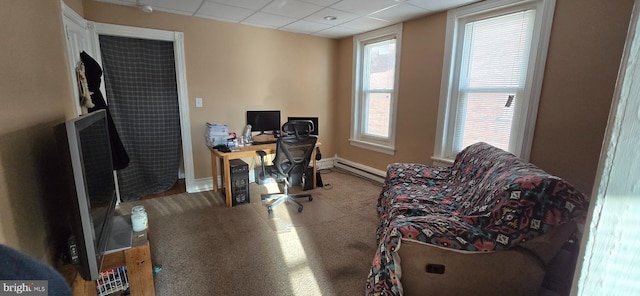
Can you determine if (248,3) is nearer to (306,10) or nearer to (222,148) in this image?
(306,10)

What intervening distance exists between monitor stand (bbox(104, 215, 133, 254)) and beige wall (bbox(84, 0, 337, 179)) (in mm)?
1971

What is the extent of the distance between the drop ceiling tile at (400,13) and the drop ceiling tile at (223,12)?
147 cm

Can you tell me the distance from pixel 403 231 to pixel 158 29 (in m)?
3.32

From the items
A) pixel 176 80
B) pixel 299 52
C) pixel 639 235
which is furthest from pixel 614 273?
pixel 299 52

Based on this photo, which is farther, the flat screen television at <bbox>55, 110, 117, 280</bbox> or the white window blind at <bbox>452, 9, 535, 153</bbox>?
the white window blind at <bbox>452, 9, 535, 153</bbox>

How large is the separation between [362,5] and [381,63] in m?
1.20

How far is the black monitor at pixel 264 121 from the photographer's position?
372cm

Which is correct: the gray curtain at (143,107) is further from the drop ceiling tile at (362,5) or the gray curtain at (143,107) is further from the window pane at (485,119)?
the window pane at (485,119)

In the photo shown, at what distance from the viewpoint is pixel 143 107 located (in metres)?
3.26

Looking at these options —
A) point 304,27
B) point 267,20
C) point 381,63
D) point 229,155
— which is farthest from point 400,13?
point 229,155

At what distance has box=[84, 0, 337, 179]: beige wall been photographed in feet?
10.4

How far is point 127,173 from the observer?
10.7ft

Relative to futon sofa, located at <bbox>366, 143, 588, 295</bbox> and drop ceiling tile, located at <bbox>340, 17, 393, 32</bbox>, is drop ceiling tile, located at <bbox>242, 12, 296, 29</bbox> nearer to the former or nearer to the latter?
drop ceiling tile, located at <bbox>340, 17, 393, 32</bbox>

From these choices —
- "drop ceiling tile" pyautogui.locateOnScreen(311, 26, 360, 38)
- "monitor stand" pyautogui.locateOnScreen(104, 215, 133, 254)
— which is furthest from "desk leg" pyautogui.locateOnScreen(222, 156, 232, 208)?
"drop ceiling tile" pyautogui.locateOnScreen(311, 26, 360, 38)
